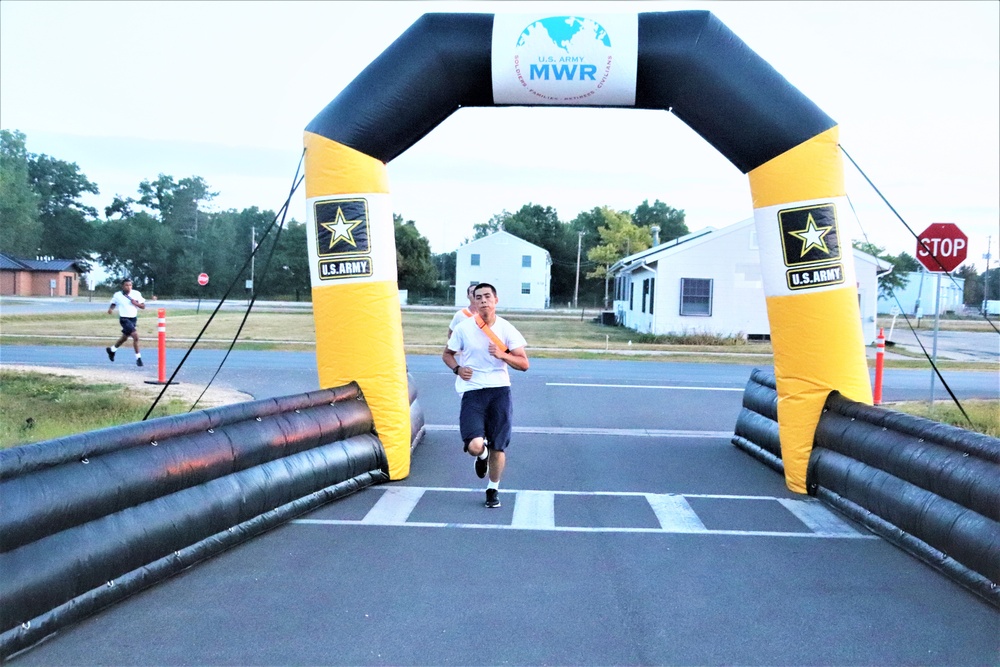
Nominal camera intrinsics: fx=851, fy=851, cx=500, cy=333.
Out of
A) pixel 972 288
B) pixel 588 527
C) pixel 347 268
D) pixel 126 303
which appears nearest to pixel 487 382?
pixel 588 527

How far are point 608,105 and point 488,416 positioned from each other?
3.36 meters

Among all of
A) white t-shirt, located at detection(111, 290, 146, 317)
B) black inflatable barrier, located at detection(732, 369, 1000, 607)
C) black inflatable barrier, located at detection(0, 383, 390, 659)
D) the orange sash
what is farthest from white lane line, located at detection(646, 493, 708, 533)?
white t-shirt, located at detection(111, 290, 146, 317)

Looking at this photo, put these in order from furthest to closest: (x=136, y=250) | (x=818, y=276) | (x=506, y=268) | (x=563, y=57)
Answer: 1. (x=506, y=268)
2. (x=136, y=250)
3. (x=563, y=57)
4. (x=818, y=276)

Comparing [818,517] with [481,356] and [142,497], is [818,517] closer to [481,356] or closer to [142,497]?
[481,356]

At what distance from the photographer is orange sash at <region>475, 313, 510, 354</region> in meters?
7.19

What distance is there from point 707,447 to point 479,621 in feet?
20.9

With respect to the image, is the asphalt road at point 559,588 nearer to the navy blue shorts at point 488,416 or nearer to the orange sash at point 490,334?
the navy blue shorts at point 488,416

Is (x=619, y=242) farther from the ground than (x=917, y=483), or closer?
farther from the ground

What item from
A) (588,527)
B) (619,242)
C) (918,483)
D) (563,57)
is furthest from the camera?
(619,242)

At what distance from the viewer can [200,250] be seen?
75.8 metres

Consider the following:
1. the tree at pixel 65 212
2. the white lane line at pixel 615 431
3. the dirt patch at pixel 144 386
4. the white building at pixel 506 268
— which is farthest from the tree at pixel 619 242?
the white lane line at pixel 615 431

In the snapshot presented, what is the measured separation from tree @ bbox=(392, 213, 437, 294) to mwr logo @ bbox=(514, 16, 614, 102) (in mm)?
70473

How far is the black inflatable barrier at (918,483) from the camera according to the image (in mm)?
→ 5211

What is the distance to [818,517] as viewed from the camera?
7066 mm
